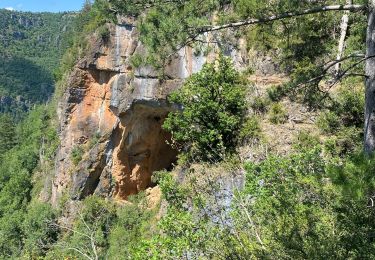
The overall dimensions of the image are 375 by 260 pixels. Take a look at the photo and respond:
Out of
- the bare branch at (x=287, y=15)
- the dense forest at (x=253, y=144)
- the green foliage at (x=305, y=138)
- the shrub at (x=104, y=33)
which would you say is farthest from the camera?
the shrub at (x=104, y=33)

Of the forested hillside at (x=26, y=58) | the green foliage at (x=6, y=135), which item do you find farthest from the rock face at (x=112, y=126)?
the forested hillside at (x=26, y=58)

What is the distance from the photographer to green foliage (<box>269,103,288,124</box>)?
1150 cm

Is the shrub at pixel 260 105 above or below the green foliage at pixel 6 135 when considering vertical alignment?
above

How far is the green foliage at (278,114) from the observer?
37.7 ft

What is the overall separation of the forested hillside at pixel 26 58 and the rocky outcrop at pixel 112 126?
9755 centimetres

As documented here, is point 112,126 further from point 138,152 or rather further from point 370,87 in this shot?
point 370,87

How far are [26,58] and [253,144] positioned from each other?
15793 cm

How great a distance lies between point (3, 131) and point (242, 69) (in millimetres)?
42858

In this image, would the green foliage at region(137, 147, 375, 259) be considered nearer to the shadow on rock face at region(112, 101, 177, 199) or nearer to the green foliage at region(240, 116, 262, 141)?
the green foliage at region(240, 116, 262, 141)

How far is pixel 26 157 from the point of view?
125ft

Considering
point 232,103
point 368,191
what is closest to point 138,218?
point 232,103

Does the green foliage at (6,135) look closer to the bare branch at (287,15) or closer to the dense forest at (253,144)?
the dense forest at (253,144)

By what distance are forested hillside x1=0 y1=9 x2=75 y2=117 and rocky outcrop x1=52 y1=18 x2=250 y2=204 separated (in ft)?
320

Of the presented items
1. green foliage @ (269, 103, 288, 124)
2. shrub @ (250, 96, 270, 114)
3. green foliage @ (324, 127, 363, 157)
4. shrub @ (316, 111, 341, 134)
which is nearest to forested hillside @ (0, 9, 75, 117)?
shrub @ (250, 96, 270, 114)
